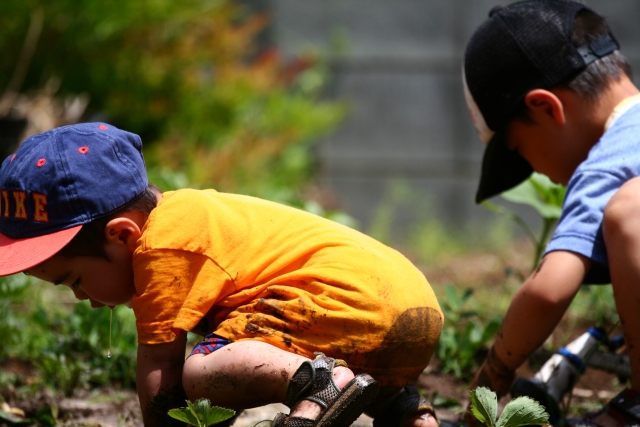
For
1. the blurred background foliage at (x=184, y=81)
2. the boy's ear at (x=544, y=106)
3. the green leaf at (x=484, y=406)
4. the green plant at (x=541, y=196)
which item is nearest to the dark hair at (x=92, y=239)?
the green leaf at (x=484, y=406)

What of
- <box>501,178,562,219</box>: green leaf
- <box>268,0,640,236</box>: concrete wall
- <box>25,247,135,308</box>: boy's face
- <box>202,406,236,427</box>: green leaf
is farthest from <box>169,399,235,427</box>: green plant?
<box>268,0,640,236</box>: concrete wall

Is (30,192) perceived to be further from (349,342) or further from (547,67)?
(547,67)

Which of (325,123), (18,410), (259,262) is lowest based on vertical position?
(325,123)

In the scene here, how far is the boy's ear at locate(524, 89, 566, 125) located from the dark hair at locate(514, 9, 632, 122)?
0.07ft

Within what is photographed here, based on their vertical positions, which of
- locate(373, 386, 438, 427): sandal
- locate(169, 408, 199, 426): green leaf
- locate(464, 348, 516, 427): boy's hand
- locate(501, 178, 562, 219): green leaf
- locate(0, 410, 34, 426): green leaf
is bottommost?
locate(0, 410, 34, 426): green leaf

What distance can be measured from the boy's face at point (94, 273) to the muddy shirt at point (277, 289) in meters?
0.08

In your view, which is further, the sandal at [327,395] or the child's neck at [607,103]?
the child's neck at [607,103]

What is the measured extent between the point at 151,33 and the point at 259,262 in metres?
3.07

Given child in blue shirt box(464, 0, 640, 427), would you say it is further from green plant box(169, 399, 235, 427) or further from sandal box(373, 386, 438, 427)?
green plant box(169, 399, 235, 427)

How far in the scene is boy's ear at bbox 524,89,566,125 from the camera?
211cm

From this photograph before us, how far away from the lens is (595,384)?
2.50 meters

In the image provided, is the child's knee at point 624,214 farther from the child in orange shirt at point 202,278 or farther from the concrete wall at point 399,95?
the concrete wall at point 399,95

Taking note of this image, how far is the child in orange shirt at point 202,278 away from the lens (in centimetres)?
165

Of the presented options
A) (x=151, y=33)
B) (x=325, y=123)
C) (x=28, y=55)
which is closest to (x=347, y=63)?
(x=325, y=123)
